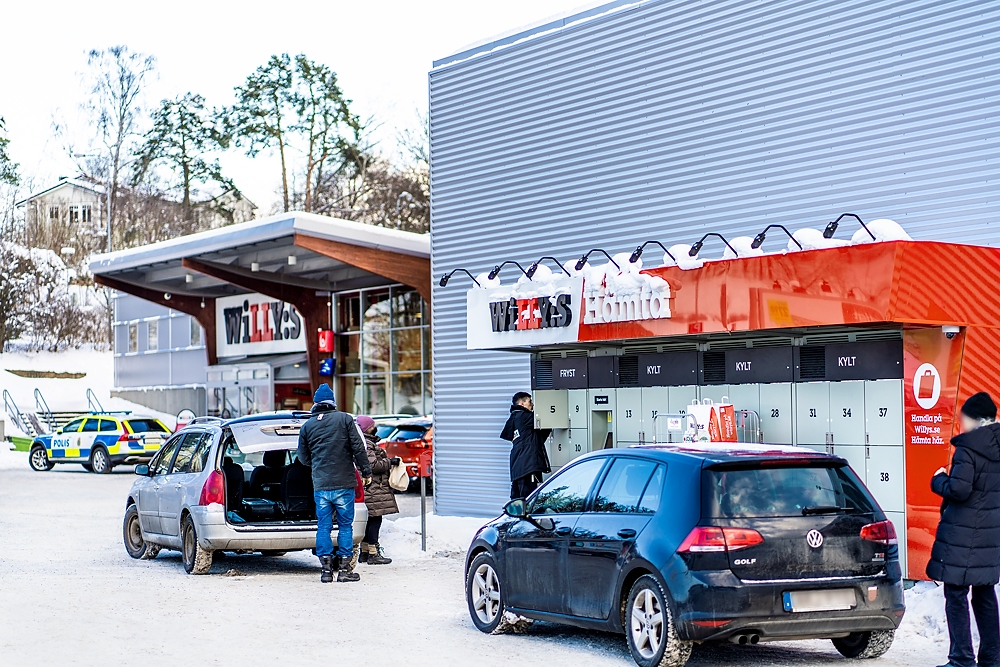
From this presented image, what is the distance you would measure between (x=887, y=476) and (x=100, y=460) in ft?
81.1

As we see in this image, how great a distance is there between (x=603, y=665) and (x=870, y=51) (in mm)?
8906

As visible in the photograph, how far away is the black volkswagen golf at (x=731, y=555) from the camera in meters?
8.05

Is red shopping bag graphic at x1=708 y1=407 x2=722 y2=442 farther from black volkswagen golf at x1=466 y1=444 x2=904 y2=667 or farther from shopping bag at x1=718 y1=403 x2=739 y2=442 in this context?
black volkswagen golf at x1=466 y1=444 x2=904 y2=667

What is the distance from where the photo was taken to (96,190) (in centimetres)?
6147

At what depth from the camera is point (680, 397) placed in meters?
15.3

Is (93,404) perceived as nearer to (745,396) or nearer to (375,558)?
(375,558)

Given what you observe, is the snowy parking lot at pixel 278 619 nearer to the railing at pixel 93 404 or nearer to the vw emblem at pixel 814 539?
the vw emblem at pixel 814 539

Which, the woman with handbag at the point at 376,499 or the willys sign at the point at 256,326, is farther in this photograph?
the willys sign at the point at 256,326

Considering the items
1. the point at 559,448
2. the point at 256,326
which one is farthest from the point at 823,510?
the point at 256,326

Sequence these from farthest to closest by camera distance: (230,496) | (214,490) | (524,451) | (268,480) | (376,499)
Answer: (524,451), (268,480), (376,499), (230,496), (214,490)

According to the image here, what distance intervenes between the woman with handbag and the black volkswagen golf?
17.8ft

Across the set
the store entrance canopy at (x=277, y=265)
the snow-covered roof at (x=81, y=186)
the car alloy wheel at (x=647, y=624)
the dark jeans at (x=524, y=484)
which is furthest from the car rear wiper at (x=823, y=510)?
the snow-covered roof at (x=81, y=186)

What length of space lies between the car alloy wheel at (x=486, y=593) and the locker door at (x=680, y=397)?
214 inches

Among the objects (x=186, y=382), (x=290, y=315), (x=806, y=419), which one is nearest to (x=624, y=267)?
(x=806, y=419)
